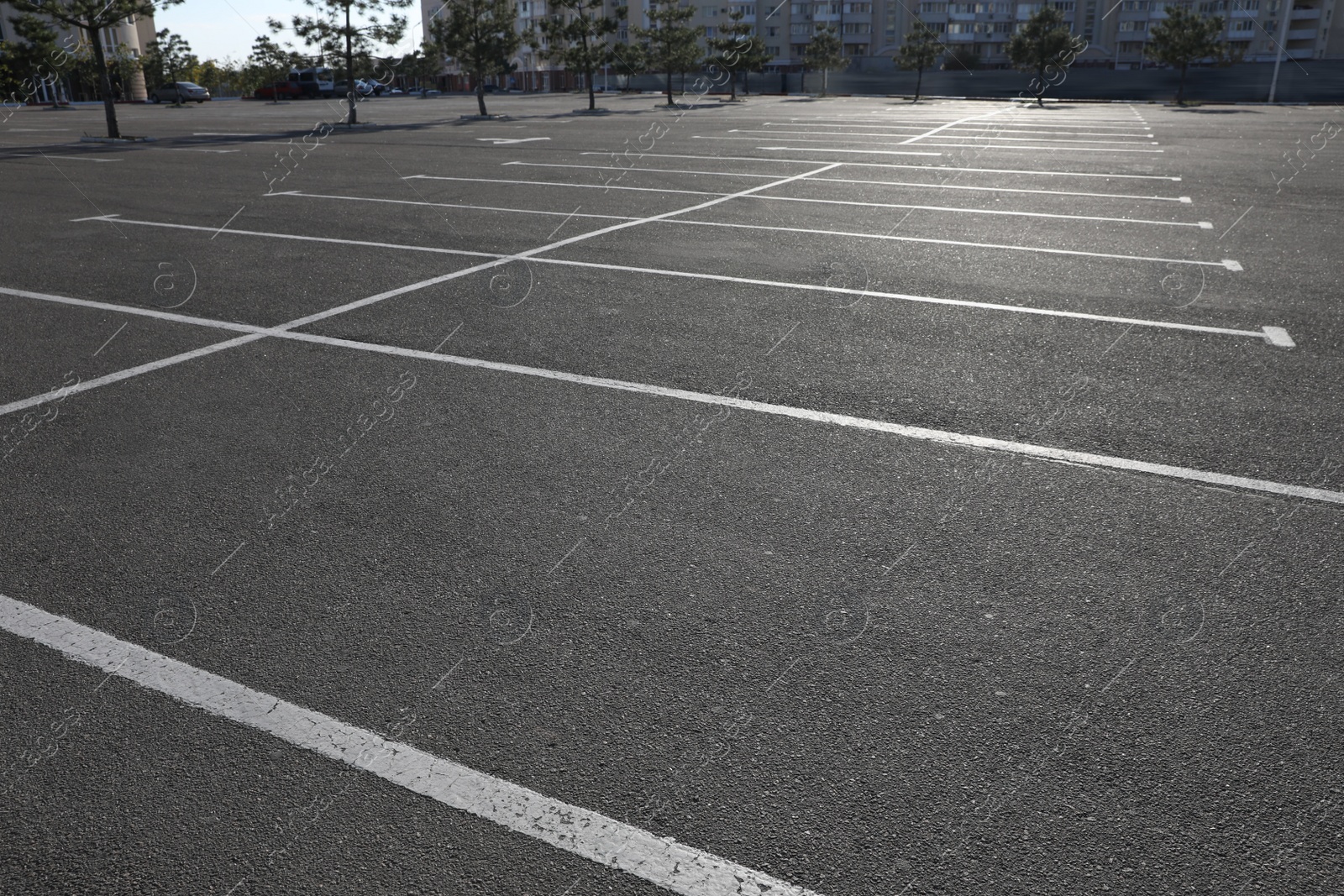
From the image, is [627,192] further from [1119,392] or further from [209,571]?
[209,571]

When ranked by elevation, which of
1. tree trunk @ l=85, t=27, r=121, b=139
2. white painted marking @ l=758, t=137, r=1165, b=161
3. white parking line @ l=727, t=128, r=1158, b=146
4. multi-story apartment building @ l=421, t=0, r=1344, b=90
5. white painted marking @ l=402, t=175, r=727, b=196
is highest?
multi-story apartment building @ l=421, t=0, r=1344, b=90

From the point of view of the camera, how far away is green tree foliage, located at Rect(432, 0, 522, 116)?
3628 centimetres

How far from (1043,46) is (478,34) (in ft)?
86.0

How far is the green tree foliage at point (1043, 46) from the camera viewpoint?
4469 cm

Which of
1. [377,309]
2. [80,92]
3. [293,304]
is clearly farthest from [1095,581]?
[80,92]

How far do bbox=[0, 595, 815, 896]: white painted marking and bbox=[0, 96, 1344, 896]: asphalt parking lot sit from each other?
0.04ft

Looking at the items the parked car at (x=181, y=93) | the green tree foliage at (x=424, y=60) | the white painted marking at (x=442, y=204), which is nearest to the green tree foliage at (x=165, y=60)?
the parked car at (x=181, y=93)

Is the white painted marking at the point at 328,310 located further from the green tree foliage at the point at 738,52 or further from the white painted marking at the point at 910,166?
the green tree foliage at the point at 738,52

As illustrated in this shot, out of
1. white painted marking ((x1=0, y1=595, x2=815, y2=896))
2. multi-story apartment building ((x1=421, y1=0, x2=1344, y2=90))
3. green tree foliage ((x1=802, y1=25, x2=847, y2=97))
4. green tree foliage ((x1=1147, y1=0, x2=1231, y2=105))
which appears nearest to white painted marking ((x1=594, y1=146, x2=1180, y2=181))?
white painted marking ((x1=0, y1=595, x2=815, y2=896))

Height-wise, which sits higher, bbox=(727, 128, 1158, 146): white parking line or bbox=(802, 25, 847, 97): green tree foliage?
bbox=(802, 25, 847, 97): green tree foliage

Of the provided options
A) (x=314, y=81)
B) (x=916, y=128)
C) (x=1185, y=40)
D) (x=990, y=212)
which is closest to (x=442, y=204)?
(x=990, y=212)

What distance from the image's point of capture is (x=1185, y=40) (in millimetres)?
41375

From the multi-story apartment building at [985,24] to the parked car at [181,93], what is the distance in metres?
33.0

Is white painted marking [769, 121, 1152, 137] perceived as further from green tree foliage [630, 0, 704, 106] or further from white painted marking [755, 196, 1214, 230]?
green tree foliage [630, 0, 704, 106]
